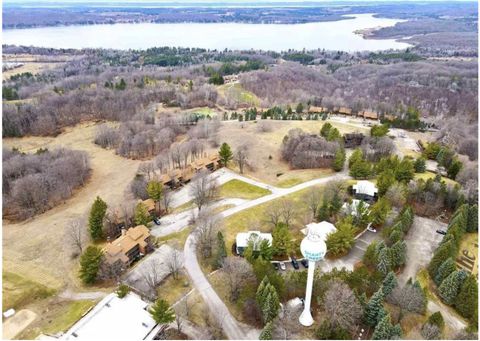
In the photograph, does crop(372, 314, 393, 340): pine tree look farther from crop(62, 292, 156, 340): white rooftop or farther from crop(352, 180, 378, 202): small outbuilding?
crop(352, 180, 378, 202): small outbuilding

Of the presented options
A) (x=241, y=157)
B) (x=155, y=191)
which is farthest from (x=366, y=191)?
(x=155, y=191)

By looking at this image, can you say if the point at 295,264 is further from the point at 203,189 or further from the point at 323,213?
the point at 203,189

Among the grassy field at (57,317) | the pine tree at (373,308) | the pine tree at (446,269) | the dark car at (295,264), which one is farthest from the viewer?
the dark car at (295,264)

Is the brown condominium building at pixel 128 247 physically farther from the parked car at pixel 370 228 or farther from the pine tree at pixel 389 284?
the parked car at pixel 370 228

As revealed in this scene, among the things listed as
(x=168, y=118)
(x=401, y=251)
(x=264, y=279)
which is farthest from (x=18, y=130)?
(x=401, y=251)

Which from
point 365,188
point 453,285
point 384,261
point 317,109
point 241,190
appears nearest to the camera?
point 453,285

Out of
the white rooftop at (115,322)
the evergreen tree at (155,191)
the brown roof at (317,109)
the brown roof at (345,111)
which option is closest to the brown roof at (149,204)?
the evergreen tree at (155,191)
